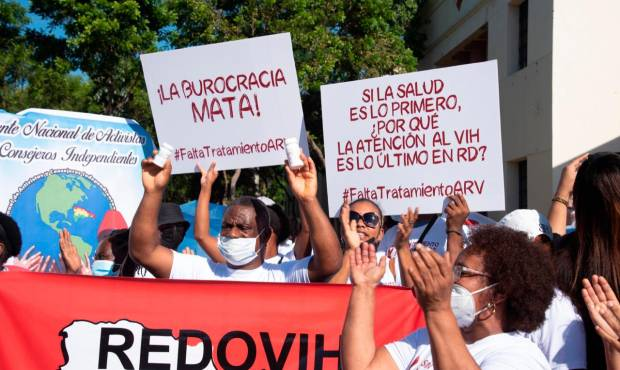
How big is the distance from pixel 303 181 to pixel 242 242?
0.54 meters

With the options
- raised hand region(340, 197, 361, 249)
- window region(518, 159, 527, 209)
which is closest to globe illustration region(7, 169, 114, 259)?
raised hand region(340, 197, 361, 249)

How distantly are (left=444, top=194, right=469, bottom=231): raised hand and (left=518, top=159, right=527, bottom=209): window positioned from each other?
8.02 m

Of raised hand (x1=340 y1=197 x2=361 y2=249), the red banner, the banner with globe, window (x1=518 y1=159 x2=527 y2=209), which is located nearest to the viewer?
the red banner

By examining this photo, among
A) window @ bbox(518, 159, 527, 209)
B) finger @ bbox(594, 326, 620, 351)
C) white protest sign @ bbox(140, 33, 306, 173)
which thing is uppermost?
window @ bbox(518, 159, 527, 209)

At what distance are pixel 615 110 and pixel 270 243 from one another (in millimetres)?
7020

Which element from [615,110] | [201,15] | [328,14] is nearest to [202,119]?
[615,110]

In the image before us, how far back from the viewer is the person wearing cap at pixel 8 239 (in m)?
3.86

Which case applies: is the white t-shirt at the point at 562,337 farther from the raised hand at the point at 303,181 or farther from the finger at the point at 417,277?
the raised hand at the point at 303,181

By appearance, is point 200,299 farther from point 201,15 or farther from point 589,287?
point 201,15

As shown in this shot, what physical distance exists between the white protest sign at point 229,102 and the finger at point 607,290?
2.30 meters

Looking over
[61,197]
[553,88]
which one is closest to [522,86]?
[553,88]

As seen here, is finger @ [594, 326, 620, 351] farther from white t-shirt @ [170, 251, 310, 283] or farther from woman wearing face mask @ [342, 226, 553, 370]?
white t-shirt @ [170, 251, 310, 283]

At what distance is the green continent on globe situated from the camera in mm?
6172

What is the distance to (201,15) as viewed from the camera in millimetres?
13359
